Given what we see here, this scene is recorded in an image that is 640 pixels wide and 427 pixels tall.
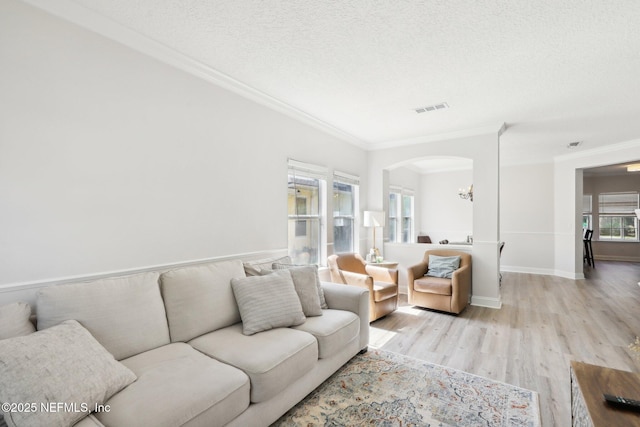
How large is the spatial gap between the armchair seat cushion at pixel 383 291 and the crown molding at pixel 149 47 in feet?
7.96

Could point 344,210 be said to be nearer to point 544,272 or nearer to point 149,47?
point 149,47

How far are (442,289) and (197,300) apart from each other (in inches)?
123

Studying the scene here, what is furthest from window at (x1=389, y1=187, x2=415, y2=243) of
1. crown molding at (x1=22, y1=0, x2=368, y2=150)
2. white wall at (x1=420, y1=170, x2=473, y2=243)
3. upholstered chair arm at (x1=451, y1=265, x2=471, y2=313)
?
crown molding at (x1=22, y1=0, x2=368, y2=150)

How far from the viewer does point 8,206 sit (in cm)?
168

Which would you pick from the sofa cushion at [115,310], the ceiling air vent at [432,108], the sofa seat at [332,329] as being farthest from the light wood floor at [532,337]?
the ceiling air vent at [432,108]

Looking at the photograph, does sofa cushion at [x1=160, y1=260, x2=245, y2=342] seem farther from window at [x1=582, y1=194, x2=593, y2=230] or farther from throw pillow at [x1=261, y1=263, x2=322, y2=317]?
window at [x1=582, y1=194, x2=593, y2=230]

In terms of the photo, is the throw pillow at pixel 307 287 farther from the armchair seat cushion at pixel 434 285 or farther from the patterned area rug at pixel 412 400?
the armchair seat cushion at pixel 434 285

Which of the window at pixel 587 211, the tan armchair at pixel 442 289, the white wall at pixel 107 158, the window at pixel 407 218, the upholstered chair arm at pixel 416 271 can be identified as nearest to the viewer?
the white wall at pixel 107 158

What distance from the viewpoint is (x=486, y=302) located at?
431 cm

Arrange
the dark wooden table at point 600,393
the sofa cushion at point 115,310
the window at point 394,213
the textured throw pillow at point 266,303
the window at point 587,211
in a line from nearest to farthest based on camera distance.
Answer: the dark wooden table at point 600,393 → the sofa cushion at point 115,310 → the textured throw pillow at point 266,303 → the window at point 394,213 → the window at point 587,211

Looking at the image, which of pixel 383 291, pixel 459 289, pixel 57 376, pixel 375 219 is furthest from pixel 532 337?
pixel 57 376

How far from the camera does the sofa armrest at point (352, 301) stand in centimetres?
272

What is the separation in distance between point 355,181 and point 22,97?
400 centimetres

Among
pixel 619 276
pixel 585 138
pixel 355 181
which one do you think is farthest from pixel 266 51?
pixel 619 276
